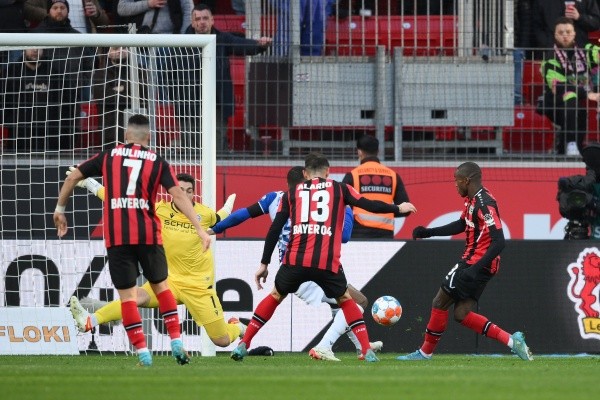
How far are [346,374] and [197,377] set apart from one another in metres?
1.10

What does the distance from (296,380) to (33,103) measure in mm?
6908

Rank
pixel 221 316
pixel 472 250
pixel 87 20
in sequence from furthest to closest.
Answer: pixel 87 20
pixel 221 316
pixel 472 250

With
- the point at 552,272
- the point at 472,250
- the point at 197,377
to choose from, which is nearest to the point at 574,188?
the point at 552,272

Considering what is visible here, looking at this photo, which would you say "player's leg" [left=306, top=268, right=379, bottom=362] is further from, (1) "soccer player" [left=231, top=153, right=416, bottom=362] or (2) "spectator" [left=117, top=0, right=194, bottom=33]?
(2) "spectator" [left=117, top=0, right=194, bottom=33]

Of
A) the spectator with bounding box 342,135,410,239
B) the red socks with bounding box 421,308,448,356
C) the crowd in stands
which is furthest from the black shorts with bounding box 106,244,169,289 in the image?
the spectator with bounding box 342,135,410,239

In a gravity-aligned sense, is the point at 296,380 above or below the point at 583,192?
below

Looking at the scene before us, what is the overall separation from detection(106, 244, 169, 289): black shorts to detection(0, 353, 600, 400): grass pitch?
68 cm

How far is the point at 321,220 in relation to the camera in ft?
36.5

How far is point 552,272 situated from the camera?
14.0m

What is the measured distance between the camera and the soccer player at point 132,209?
9953 millimetres

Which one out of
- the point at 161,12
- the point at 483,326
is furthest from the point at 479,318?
the point at 161,12

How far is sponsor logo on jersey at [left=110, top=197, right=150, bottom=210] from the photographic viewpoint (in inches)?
393

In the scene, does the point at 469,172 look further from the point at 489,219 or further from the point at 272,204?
the point at 272,204

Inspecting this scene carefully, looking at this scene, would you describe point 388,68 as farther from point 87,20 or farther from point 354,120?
point 87,20
